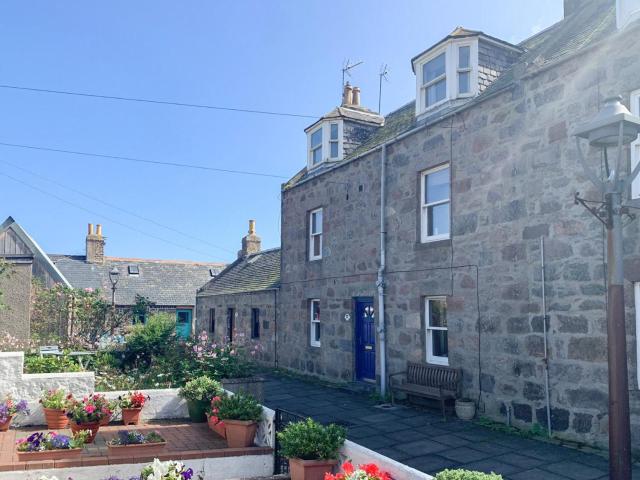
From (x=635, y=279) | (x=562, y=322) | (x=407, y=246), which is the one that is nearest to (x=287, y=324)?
(x=407, y=246)

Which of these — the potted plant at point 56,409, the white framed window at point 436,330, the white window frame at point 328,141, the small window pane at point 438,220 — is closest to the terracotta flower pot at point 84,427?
the potted plant at point 56,409

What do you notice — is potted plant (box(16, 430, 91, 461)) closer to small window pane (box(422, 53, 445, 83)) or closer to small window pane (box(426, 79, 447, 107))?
small window pane (box(426, 79, 447, 107))

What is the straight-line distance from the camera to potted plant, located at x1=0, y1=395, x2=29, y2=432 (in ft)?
28.5

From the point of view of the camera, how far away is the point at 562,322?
9250mm

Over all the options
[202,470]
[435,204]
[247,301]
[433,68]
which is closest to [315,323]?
[247,301]

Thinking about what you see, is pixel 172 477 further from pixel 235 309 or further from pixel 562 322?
pixel 235 309

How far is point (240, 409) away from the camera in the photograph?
8203mm

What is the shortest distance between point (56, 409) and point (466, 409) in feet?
23.5

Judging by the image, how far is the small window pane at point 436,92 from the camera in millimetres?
12969

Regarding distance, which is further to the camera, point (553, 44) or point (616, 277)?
point (553, 44)

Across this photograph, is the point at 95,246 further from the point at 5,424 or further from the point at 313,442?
the point at 313,442

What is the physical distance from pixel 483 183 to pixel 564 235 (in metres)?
2.17

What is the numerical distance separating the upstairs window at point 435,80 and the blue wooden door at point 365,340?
5176 mm

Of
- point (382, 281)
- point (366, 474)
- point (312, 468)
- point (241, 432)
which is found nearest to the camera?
point (366, 474)
